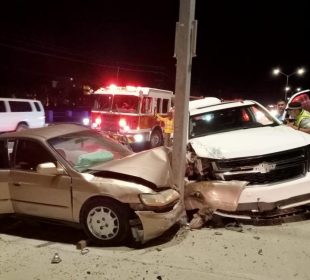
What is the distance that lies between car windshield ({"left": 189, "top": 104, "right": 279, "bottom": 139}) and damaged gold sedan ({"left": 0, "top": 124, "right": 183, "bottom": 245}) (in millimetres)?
1618

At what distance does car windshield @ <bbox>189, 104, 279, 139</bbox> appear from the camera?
309 inches

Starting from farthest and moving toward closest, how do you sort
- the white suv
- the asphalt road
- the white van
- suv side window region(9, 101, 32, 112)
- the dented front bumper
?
suv side window region(9, 101, 32, 112) → the white van → the white suv → the dented front bumper → the asphalt road

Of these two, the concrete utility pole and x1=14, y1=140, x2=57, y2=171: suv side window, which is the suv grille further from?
x1=14, y1=140, x2=57, y2=171: suv side window

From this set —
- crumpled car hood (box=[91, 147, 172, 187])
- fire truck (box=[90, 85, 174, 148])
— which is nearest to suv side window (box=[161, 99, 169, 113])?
fire truck (box=[90, 85, 174, 148])

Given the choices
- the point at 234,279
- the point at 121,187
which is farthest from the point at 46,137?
the point at 234,279

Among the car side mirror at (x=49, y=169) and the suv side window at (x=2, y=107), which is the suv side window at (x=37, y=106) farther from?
the car side mirror at (x=49, y=169)

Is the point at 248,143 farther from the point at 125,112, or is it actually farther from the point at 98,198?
the point at 125,112

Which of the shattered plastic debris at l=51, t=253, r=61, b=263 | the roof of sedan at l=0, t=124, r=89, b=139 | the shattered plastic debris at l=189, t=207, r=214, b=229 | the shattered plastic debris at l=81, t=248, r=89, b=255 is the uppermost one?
the roof of sedan at l=0, t=124, r=89, b=139

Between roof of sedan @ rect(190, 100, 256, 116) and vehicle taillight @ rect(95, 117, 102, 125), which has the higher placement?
roof of sedan @ rect(190, 100, 256, 116)

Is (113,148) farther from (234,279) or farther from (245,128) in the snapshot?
(234,279)

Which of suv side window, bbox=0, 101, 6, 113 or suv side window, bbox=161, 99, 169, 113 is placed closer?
suv side window, bbox=161, 99, 169, 113

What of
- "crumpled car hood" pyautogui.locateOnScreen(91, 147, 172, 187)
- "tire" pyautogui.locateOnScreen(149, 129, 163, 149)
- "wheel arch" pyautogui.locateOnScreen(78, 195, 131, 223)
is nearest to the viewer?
"wheel arch" pyautogui.locateOnScreen(78, 195, 131, 223)

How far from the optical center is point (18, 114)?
69.7 feet

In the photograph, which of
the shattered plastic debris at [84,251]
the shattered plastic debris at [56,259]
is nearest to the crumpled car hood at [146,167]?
the shattered plastic debris at [84,251]
